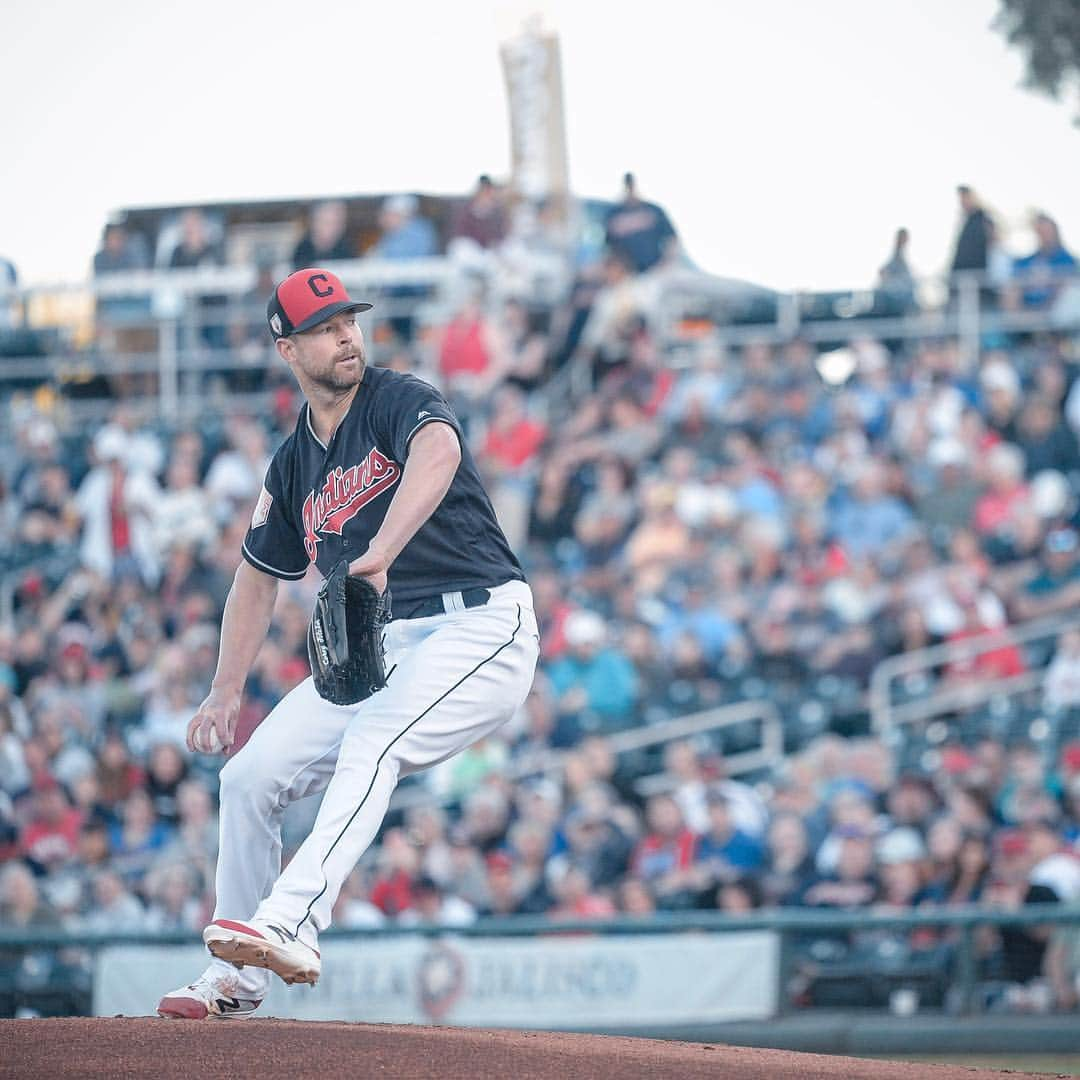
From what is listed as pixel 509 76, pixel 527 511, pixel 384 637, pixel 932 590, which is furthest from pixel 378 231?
pixel 384 637

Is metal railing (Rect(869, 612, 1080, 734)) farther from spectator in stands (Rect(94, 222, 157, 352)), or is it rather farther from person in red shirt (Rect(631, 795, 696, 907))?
spectator in stands (Rect(94, 222, 157, 352))

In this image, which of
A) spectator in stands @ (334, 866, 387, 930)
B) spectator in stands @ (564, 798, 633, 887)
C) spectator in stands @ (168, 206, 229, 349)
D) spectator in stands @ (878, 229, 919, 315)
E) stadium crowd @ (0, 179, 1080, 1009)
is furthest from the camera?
spectator in stands @ (168, 206, 229, 349)

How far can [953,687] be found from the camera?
968cm

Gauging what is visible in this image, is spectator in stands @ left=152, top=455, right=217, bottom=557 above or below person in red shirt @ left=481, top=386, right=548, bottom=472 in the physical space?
below

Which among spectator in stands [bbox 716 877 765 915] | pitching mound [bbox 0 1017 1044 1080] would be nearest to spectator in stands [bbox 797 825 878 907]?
Answer: spectator in stands [bbox 716 877 765 915]

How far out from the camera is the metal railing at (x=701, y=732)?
9930 millimetres

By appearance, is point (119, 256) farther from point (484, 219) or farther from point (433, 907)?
point (433, 907)

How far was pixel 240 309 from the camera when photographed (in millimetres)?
14219

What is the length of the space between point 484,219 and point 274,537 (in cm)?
907

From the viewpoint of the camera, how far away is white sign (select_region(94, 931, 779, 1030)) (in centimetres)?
839

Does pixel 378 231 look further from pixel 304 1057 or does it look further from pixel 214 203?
pixel 304 1057

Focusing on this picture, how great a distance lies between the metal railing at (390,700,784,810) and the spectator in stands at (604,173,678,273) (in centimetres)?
387

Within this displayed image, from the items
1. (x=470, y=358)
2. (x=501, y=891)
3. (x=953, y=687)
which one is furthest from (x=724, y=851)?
(x=470, y=358)

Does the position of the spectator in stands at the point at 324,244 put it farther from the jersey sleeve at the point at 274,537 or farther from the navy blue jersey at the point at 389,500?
the navy blue jersey at the point at 389,500
